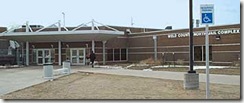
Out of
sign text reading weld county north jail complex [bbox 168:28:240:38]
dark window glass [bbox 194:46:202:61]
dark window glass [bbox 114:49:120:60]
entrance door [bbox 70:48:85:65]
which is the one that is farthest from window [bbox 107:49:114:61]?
dark window glass [bbox 194:46:202:61]

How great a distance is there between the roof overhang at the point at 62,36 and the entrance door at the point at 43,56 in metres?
1.63

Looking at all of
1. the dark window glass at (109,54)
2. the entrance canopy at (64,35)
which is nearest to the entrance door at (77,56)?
the entrance canopy at (64,35)

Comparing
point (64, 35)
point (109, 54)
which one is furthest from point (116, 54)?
point (64, 35)

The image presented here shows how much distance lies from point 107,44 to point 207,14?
119ft

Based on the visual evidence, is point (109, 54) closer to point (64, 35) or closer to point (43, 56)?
point (64, 35)

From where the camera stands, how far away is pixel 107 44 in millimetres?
47156

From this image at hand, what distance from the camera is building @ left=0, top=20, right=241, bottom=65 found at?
134ft

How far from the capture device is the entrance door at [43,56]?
155 feet

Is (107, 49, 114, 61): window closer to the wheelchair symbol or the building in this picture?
the building

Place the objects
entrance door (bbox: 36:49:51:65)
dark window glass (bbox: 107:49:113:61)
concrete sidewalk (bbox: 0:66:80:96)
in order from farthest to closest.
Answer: dark window glass (bbox: 107:49:113:61) < entrance door (bbox: 36:49:51:65) < concrete sidewalk (bbox: 0:66:80:96)

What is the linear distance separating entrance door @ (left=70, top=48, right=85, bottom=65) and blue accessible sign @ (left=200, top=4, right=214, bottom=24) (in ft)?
117

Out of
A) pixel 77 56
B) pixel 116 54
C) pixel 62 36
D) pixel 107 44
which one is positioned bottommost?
pixel 77 56

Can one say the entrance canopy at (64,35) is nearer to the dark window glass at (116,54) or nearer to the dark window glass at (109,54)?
the dark window glass at (109,54)

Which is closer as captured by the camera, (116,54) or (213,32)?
(213,32)
